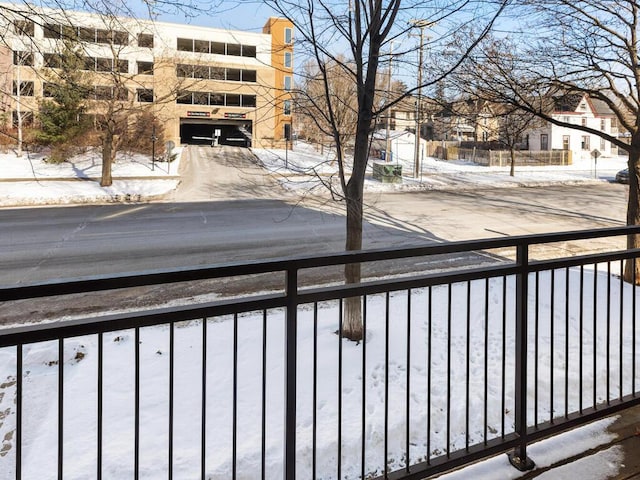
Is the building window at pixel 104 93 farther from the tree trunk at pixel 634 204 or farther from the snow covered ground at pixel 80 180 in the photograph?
the tree trunk at pixel 634 204

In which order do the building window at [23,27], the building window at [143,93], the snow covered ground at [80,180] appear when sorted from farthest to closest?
the snow covered ground at [80,180], the building window at [143,93], the building window at [23,27]

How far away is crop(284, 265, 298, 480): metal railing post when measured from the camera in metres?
2.00

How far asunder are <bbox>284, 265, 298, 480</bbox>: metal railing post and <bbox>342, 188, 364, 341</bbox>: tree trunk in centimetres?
342

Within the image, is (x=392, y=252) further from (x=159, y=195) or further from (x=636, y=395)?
(x=159, y=195)

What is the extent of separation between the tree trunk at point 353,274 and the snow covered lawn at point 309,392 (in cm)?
19

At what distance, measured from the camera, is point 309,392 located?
414cm

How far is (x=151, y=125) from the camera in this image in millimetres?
32312

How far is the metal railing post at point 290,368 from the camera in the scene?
2.00 m

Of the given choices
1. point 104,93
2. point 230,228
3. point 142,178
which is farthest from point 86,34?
point 142,178

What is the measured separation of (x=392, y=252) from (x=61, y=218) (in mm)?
15711

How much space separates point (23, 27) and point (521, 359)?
5363 mm

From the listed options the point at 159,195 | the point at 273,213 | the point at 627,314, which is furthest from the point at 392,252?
the point at 159,195

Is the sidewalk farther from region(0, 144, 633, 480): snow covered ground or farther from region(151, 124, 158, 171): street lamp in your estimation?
region(151, 124, 158, 171): street lamp

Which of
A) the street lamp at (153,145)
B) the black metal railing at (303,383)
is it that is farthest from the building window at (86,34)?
the street lamp at (153,145)
